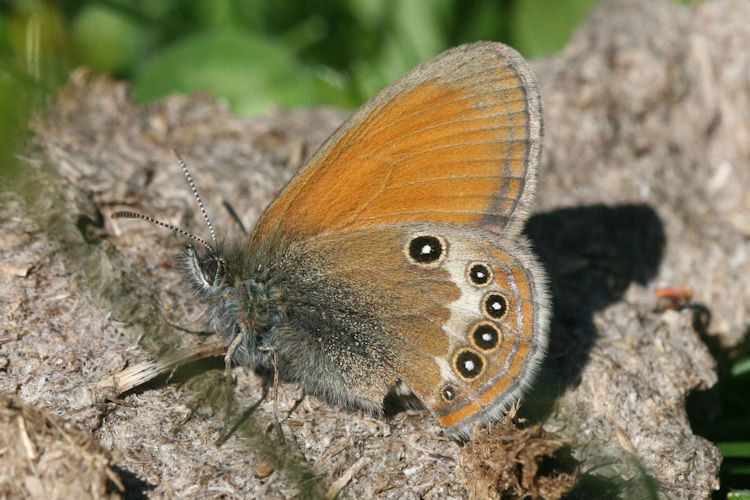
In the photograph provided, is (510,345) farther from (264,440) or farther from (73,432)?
(73,432)

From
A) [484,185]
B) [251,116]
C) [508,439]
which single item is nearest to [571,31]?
[251,116]

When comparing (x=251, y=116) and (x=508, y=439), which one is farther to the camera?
(x=251, y=116)

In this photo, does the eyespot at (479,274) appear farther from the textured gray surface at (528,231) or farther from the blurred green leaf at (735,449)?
the blurred green leaf at (735,449)

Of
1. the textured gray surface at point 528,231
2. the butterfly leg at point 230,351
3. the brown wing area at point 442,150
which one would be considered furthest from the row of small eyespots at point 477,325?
the butterfly leg at point 230,351

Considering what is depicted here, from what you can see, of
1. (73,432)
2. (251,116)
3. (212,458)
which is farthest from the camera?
(251,116)

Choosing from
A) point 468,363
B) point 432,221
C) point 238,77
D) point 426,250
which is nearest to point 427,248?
point 426,250

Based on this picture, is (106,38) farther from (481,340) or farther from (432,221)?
(481,340)
